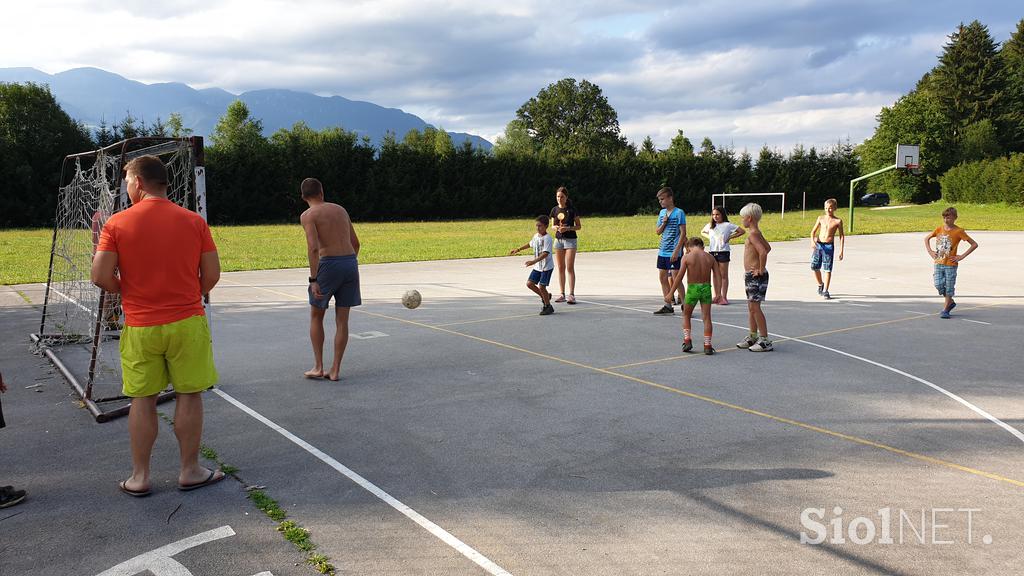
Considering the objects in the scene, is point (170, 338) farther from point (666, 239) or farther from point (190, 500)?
point (666, 239)

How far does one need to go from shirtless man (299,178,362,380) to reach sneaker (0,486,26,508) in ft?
9.87

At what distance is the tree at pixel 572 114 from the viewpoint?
307ft

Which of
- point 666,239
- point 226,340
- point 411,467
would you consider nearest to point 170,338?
point 411,467

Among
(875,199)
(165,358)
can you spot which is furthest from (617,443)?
(875,199)

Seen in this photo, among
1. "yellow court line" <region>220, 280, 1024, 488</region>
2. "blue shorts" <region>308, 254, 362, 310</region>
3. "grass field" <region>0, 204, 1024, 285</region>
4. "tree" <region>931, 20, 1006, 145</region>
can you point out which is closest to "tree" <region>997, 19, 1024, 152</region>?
"tree" <region>931, 20, 1006, 145</region>

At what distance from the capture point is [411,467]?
4.84 m

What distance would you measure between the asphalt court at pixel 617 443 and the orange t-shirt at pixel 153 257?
1.15m

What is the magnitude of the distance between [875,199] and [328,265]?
71239 millimetres

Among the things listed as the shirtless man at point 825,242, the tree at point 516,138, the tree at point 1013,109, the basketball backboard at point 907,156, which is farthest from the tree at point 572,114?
the shirtless man at point 825,242

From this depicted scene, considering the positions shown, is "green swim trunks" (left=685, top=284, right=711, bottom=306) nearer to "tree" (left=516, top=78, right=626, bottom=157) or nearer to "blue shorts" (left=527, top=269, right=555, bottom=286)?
"blue shorts" (left=527, top=269, right=555, bottom=286)

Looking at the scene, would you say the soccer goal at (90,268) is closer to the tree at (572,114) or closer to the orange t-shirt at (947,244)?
the orange t-shirt at (947,244)

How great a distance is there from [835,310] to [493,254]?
12.7m

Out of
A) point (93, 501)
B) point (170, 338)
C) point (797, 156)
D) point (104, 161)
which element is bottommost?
point (93, 501)

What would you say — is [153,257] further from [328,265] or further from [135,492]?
[328,265]
